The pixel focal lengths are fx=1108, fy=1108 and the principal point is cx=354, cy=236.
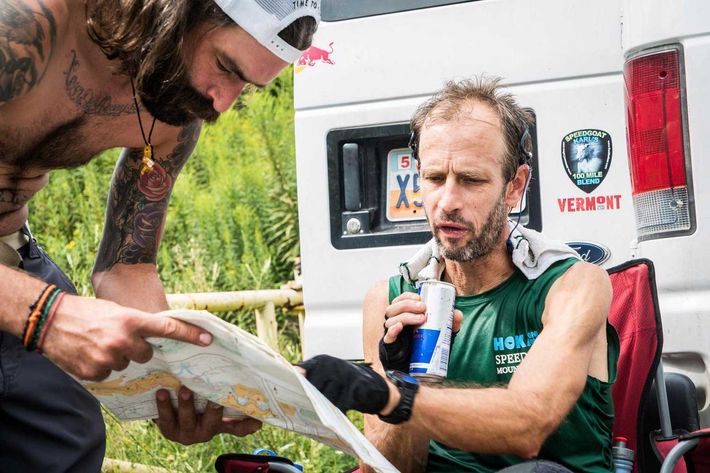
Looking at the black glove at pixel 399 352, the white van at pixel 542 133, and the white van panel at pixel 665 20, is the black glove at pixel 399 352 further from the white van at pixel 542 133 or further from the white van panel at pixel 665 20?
the white van panel at pixel 665 20

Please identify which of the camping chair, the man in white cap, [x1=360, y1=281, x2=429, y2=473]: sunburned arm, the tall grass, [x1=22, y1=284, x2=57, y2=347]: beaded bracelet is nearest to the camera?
[x1=22, y1=284, x2=57, y2=347]: beaded bracelet

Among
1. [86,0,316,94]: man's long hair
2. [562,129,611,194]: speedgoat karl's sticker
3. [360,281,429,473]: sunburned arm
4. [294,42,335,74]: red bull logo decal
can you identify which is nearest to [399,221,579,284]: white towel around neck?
[360,281,429,473]: sunburned arm

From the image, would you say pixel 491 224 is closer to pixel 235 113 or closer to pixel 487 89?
pixel 487 89

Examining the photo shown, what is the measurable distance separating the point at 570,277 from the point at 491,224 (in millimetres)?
268

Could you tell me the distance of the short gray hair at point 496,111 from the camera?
10.4ft

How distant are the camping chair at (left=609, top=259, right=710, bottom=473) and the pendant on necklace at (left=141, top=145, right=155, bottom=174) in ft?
4.74

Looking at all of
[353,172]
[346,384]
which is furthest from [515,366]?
[353,172]

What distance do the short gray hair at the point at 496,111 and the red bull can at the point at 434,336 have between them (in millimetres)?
516

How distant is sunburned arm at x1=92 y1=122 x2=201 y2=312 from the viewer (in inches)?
134

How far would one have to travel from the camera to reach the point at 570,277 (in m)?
3.03

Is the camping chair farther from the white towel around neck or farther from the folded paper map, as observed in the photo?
the folded paper map

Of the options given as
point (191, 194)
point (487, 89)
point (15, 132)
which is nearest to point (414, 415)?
point (487, 89)

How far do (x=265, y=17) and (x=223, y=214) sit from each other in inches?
221

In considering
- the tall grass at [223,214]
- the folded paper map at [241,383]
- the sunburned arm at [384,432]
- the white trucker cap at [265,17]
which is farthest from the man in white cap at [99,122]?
the tall grass at [223,214]
